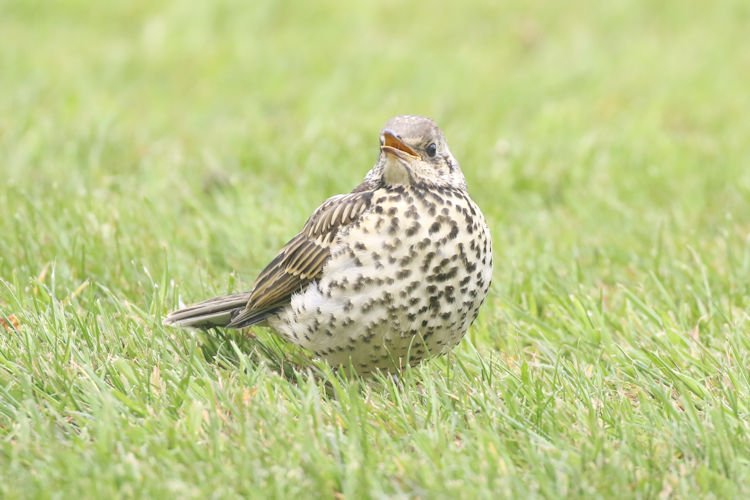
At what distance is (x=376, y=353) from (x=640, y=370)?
105cm

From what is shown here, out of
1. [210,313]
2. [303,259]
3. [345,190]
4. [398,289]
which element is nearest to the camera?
[398,289]

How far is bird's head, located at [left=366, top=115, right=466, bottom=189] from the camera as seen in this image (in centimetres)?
393

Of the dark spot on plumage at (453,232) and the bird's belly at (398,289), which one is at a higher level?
the dark spot on plumage at (453,232)

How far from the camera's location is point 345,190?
6555mm

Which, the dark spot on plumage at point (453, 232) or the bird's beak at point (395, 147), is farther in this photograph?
the bird's beak at point (395, 147)

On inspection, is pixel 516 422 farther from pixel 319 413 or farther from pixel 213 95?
pixel 213 95

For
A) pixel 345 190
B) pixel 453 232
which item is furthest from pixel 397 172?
pixel 345 190

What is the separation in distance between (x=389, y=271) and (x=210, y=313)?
0.92 meters

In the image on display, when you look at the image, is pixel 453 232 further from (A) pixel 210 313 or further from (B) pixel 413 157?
(A) pixel 210 313

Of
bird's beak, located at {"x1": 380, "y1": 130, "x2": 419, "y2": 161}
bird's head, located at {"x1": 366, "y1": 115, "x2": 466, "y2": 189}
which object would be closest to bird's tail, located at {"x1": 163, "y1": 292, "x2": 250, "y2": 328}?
bird's head, located at {"x1": 366, "y1": 115, "x2": 466, "y2": 189}

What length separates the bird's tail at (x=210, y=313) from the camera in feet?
13.6

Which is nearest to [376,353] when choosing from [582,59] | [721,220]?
[721,220]

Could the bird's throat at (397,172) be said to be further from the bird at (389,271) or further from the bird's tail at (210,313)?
the bird's tail at (210,313)

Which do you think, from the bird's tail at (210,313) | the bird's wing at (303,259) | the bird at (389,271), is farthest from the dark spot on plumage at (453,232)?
the bird's tail at (210,313)
